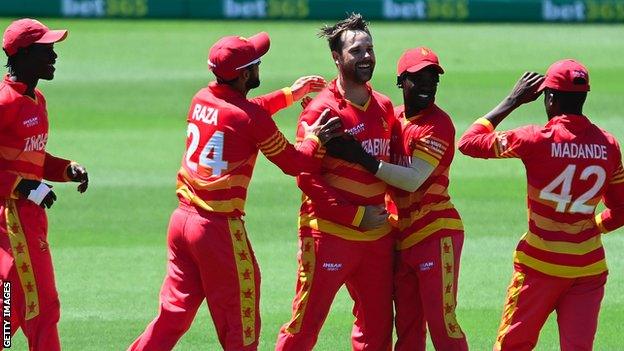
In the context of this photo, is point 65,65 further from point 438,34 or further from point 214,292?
point 214,292

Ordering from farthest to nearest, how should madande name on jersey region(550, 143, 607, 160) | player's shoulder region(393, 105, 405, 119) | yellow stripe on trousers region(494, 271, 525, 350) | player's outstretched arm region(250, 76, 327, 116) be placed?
player's outstretched arm region(250, 76, 327, 116), player's shoulder region(393, 105, 405, 119), yellow stripe on trousers region(494, 271, 525, 350), madande name on jersey region(550, 143, 607, 160)

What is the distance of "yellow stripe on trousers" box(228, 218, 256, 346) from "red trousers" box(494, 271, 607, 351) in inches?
57.6

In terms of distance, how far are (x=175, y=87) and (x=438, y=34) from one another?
6278 mm

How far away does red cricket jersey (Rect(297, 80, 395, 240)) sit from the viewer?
7.93 meters

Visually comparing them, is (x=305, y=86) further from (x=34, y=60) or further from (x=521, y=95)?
(x=34, y=60)

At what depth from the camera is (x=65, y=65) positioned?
21.8 m

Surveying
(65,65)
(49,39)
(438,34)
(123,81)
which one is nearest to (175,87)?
(123,81)

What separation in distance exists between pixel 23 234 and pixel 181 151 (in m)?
8.50

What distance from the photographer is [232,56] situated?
7.81m

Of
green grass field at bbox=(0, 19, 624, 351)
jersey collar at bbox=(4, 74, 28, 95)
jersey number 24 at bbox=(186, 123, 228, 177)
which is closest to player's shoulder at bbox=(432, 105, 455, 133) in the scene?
jersey number 24 at bbox=(186, 123, 228, 177)

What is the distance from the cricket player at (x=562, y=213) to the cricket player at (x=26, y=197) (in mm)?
2670

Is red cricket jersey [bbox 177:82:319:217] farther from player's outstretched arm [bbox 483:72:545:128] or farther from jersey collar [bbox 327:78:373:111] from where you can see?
player's outstretched arm [bbox 483:72:545:128]

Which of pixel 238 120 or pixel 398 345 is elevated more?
pixel 238 120

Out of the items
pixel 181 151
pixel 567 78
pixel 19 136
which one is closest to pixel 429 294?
pixel 567 78
